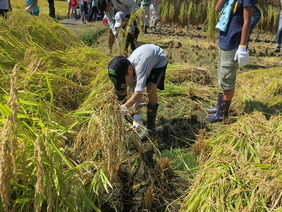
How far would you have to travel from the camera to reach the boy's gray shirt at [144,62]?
2.28m

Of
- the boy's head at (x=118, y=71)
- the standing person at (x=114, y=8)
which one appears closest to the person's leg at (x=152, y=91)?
the boy's head at (x=118, y=71)

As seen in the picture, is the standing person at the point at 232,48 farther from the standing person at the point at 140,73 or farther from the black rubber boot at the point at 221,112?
the standing person at the point at 140,73

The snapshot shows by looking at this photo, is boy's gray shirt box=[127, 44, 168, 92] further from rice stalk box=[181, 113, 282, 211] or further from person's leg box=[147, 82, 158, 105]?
rice stalk box=[181, 113, 282, 211]

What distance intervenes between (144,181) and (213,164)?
557 millimetres

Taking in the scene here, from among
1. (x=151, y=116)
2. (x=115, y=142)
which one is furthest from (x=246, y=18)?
(x=115, y=142)

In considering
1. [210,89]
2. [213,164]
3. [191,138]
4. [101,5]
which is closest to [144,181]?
[213,164]

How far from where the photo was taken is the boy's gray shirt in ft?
7.49

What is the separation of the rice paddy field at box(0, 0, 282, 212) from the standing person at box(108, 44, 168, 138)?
274mm

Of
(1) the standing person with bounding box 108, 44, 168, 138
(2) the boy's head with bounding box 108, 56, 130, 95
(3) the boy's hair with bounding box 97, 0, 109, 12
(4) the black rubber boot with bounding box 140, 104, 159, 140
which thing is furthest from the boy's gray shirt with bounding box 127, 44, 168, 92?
(3) the boy's hair with bounding box 97, 0, 109, 12

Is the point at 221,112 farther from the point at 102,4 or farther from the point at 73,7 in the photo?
the point at 73,7

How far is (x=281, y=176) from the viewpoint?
1.71 m

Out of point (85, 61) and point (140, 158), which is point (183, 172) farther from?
point (85, 61)

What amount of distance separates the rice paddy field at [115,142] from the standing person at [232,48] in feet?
0.78

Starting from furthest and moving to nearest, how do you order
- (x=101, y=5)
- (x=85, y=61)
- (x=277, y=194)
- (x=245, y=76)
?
1. (x=101, y=5)
2. (x=245, y=76)
3. (x=85, y=61)
4. (x=277, y=194)
